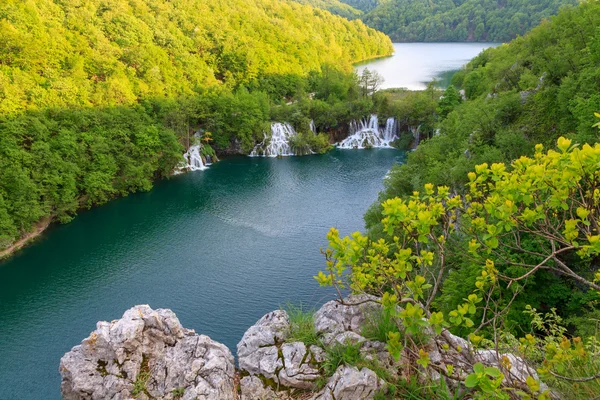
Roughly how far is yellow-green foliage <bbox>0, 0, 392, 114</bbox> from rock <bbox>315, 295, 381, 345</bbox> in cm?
2951

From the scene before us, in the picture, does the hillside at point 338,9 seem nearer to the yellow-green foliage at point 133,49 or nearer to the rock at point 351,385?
the yellow-green foliage at point 133,49

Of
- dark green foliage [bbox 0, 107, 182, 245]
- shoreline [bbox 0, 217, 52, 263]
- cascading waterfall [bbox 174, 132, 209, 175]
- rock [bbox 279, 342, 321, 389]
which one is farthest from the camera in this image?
cascading waterfall [bbox 174, 132, 209, 175]

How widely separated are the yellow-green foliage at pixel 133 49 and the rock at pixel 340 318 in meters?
29.5

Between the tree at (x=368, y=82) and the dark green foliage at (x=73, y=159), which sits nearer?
the dark green foliage at (x=73, y=159)

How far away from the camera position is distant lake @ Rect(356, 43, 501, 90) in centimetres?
7319

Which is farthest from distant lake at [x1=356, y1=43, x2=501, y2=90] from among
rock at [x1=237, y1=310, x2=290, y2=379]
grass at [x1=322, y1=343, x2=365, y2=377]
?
grass at [x1=322, y1=343, x2=365, y2=377]

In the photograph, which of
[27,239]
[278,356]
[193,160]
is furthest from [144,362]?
[193,160]

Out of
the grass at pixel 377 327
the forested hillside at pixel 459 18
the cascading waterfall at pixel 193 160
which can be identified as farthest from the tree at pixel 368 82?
the forested hillside at pixel 459 18

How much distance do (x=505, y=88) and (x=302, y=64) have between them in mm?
43086

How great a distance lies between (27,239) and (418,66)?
87629 millimetres

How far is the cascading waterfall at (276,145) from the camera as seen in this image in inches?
1781

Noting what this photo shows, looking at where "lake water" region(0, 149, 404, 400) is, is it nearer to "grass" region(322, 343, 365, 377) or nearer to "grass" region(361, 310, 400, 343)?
"grass" region(322, 343, 365, 377)

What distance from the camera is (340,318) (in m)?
7.47

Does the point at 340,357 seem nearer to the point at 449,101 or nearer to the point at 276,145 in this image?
the point at 276,145
